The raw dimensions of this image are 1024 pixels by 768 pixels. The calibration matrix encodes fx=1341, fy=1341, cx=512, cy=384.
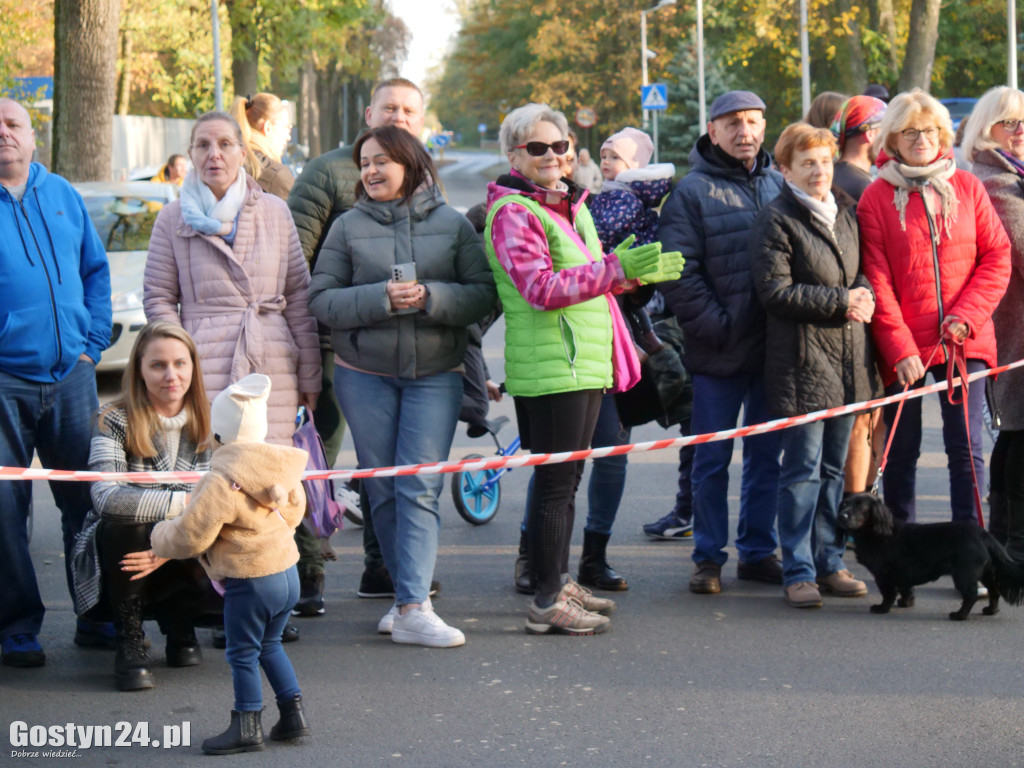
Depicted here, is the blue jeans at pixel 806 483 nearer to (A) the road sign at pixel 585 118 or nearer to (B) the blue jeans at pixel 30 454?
(B) the blue jeans at pixel 30 454

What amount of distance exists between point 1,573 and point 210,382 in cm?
109

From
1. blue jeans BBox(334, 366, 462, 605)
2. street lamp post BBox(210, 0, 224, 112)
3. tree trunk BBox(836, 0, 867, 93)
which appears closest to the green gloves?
blue jeans BBox(334, 366, 462, 605)

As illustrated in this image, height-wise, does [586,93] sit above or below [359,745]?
above

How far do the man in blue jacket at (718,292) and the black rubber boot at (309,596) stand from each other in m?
1.71

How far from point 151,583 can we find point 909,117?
3.75m

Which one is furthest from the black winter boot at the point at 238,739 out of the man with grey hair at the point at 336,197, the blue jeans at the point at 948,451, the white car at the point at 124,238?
the white car at the point at 124,238

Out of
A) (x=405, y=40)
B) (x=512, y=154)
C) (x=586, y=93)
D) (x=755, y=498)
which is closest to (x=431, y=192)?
(x=512, y=154)

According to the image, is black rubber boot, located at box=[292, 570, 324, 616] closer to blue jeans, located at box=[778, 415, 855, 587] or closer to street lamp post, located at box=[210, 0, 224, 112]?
blue jeans, located at box=[778, 415, 855, 587]

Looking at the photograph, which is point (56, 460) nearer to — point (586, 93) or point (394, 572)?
point (394, 572)

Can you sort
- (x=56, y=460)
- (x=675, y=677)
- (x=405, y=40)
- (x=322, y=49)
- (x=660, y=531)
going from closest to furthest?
1. (x=675, y=677)
2. (x=56, y=460)
3. (x=660, y=531)
4. (x=322, y=49)
5. (x=405, y=40)

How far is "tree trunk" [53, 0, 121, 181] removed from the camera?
1464cm

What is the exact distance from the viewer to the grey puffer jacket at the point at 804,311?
573 centimetres

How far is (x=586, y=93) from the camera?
57.3 metres

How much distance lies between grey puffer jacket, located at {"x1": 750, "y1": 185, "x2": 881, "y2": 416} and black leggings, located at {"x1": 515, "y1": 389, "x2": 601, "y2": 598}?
2.91 ft
